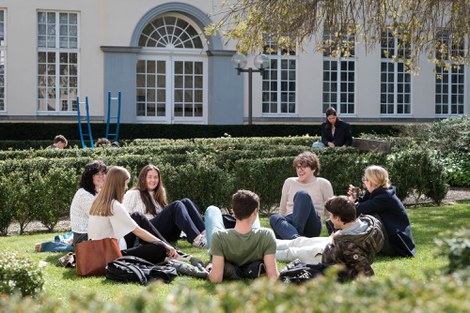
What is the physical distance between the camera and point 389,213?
803 cm

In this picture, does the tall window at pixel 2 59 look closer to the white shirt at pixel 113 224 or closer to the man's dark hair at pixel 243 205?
the white shirt at pixel 113 224

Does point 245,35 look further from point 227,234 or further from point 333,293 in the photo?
point 333,293

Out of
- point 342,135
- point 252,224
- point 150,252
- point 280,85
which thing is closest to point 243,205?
point 252,224

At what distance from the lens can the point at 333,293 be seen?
10.4 feet

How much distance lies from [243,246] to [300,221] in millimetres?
1819

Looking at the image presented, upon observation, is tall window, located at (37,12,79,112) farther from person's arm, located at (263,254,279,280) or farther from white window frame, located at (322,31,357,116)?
person's arm, located at (263,254,279,280)

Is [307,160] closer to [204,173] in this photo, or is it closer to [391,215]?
[391,215]

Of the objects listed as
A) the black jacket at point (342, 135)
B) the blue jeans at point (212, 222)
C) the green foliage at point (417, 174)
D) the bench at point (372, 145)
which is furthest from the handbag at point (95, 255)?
the black jacket at point (342, 135)

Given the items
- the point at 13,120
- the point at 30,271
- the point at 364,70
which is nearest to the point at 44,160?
the point at 30,271

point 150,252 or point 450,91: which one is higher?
point 450,91

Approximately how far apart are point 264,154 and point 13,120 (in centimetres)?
1283

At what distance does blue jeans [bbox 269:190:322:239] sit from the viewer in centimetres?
834

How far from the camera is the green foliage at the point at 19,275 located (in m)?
5.45

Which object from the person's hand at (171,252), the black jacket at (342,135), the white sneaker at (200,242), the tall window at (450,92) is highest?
the tall window at (450,92)
